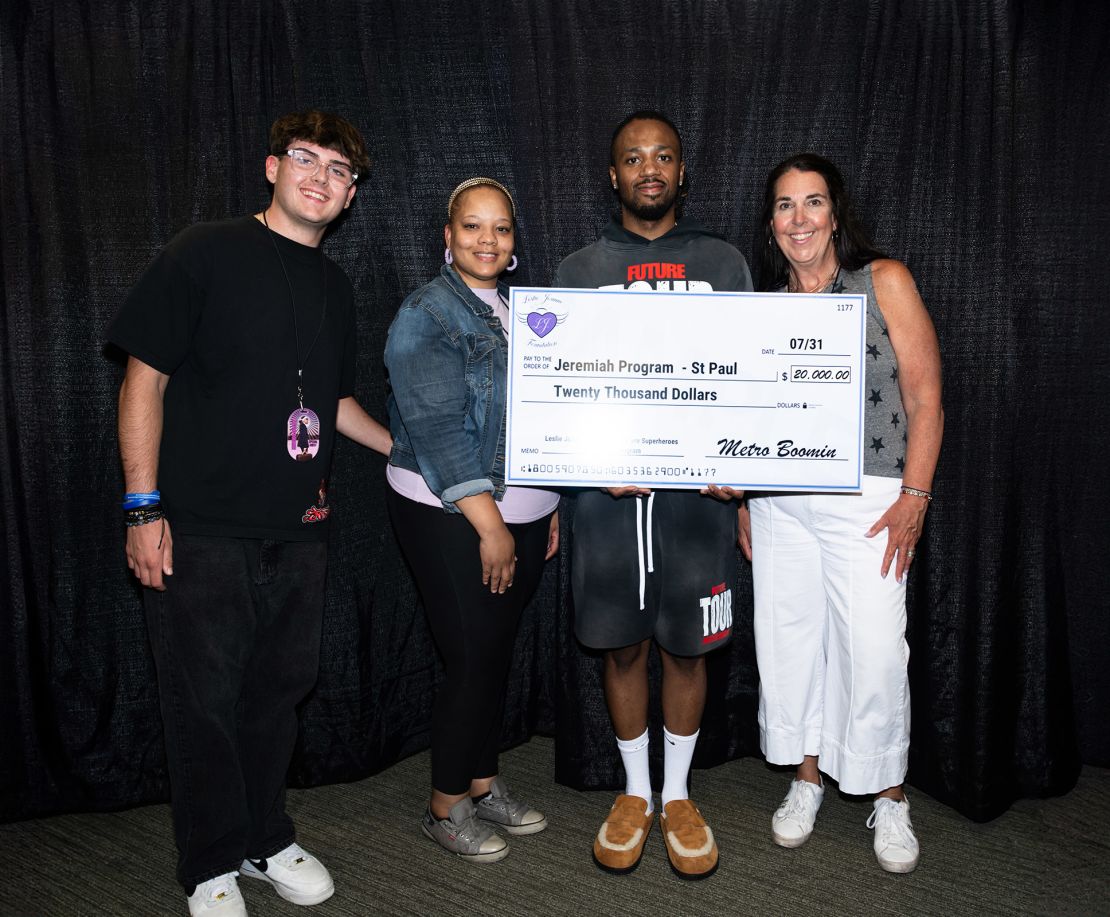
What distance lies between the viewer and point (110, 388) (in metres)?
2.34

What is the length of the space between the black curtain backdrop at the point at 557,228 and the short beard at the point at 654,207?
0.44 meters

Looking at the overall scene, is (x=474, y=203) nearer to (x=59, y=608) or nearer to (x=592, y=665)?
(x=592, y=665)

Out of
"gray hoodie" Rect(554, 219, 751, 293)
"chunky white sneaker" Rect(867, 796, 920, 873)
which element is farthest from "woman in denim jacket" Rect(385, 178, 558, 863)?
"chunky white sneaker" Rect(867, 796, 920, 873)

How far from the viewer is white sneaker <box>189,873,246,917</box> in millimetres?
1886

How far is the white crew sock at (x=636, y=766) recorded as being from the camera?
220cm

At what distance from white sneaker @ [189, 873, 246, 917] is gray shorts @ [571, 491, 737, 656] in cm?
100

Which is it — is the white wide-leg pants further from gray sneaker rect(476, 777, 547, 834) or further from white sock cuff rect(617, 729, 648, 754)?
gray sneaker rect(476, 777, 547, 834)

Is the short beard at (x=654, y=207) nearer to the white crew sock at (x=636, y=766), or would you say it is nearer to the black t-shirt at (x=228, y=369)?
the black t-shirt at (x=228, y=369)

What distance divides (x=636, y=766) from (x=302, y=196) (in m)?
1.65

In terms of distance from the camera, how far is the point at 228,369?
1815mm

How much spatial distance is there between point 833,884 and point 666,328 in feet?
4.67

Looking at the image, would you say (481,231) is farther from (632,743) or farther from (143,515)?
(632,743)

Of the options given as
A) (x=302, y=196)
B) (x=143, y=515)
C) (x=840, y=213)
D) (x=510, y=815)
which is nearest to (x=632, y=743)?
(x=510, y=815)

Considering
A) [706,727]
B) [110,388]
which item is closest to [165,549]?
[110,388]
